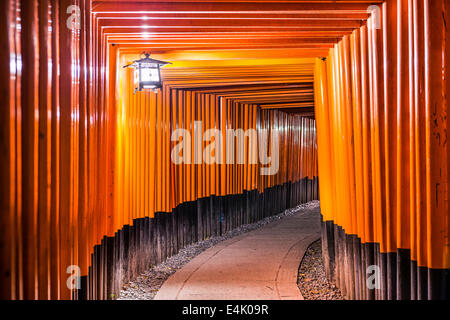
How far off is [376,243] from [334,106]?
97.1 inches

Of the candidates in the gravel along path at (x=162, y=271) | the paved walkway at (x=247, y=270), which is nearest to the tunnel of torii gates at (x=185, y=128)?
the gravel along path at (x=162, y=271)

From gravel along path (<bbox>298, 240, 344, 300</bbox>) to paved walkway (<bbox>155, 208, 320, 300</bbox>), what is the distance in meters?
0.14

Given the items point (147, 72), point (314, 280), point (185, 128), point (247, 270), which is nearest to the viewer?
point (147, 72)

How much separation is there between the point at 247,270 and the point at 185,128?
11.8ft

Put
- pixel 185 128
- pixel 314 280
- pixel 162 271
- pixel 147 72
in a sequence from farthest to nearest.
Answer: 1. pixel 185 128
2. pixel 162 271
3. pixel 314 280
4. pixel 147 72

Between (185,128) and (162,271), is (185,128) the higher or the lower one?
the higher one

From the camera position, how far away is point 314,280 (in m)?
7.27

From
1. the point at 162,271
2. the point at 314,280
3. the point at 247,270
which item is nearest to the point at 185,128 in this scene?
the point at 162,271

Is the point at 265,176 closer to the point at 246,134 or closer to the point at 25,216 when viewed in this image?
the point at 246,134

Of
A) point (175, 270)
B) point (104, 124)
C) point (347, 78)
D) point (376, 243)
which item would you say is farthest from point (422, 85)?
point (175, 270)

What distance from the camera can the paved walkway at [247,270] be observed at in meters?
6.27

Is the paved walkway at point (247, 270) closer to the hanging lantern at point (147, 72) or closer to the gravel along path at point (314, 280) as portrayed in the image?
the gravel along path at point (314, 280)

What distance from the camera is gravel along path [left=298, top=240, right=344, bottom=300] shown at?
643cm

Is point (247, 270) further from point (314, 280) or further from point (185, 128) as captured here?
point (185, 128)
